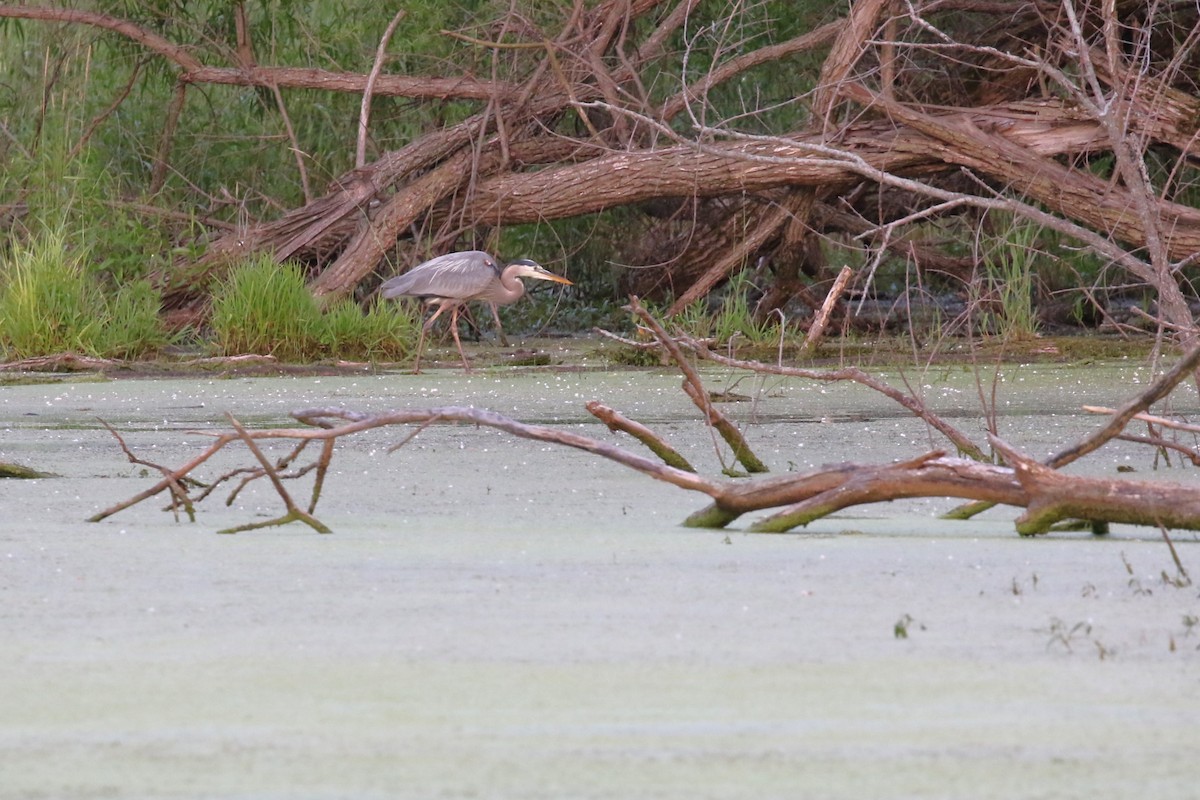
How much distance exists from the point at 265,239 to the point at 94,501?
603 centimetres

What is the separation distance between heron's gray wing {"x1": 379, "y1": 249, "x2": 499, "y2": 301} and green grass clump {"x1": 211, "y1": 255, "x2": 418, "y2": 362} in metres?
0.21

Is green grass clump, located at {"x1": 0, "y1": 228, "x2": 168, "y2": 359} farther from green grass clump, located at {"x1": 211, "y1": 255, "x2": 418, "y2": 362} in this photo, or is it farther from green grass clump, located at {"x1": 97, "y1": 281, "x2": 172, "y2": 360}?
green grass clump, located at {"x1": 211, "y1": 255, "x2": 418, "y2": 362}

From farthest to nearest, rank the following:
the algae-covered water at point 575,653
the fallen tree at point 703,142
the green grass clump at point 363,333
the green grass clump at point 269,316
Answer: the green grass clump at point 363,333
the green grass clump at point 269,316
the fallen tree at point 703,142
the algae-covered water at point 575,653

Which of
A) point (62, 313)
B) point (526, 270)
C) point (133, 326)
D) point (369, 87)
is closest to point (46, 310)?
point (62, 313)

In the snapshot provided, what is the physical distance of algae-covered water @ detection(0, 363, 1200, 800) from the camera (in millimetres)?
1769

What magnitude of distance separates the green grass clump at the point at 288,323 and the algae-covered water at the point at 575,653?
467 centimetres

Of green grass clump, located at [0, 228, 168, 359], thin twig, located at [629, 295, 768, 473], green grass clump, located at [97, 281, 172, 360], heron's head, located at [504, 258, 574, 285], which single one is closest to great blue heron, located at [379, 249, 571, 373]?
heron's head, located at [504, 258, 574, 285]

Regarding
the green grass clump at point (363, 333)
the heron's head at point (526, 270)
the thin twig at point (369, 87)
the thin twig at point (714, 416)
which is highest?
the thin twig at point (369, 87)

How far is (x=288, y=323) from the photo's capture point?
886cm

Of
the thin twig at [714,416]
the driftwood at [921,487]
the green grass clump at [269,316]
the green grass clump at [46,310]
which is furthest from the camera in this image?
the green grass clump at [269,316]

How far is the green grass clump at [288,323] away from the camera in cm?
880

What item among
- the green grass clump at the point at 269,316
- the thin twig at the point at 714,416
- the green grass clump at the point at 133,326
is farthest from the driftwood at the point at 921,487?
the green grass clump at the point at 133,326

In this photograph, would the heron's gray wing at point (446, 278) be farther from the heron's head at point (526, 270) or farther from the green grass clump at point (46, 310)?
the green grass clump at point (46, 310)

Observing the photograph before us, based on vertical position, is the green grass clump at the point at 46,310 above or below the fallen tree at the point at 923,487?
below
